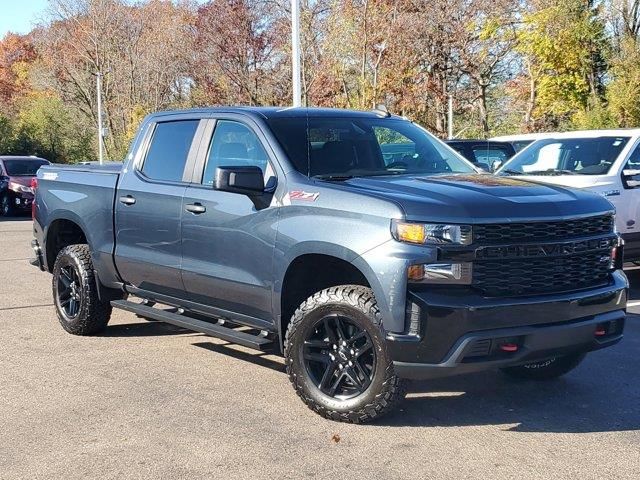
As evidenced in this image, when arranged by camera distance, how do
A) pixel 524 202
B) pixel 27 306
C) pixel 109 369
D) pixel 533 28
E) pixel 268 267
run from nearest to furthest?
pixel 524 202 < pixel 268 267 < pixel 109 369 < pixel 27 306 < pixel 533 28

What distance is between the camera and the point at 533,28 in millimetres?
30328

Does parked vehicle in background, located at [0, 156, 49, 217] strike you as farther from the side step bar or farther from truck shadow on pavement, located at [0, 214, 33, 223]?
the side step bar

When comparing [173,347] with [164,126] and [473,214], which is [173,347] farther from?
A: [473,214]

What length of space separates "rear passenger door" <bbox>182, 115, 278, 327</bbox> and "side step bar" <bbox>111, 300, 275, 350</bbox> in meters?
0.13

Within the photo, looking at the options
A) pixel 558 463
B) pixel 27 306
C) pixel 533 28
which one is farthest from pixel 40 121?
pixel 558 463

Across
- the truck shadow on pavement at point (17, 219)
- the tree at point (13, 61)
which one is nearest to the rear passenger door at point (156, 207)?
the truck shadow on pavement at point (17, 219)

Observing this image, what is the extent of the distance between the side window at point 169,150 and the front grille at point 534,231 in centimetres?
266

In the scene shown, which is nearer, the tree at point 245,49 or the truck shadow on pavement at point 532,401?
the truck shadow on pavement at point 532,401

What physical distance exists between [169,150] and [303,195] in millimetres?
1797

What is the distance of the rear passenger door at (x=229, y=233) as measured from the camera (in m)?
5.37

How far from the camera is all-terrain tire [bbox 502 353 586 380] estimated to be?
579 cm

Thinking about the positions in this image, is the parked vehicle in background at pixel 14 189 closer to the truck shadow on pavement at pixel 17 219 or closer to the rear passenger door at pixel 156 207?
the truck shadow on pavement at pixel 17 219

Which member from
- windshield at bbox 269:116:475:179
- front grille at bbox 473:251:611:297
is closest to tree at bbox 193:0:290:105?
windshield at bbox 269:116:475:179

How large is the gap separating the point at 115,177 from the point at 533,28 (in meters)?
26.5
